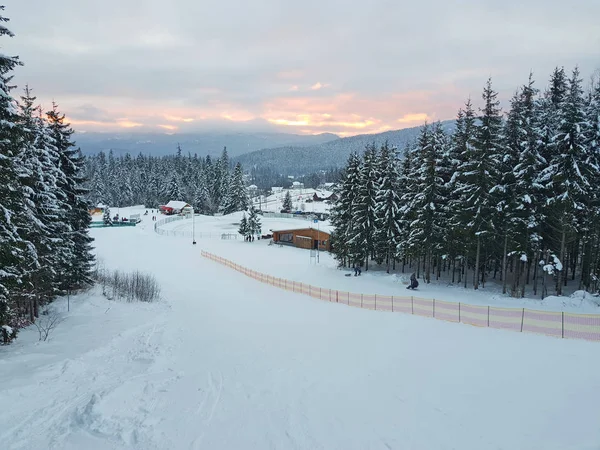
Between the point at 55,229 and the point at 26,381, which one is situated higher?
the point at 55,229

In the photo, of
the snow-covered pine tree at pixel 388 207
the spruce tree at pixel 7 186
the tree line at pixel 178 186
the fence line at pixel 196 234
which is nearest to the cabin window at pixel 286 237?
the fence line at pixel 196 234

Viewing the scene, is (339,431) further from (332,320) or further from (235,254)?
(235,254)

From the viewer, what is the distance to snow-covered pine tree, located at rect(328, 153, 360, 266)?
42.4 metres

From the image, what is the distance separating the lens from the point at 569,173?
26.8m

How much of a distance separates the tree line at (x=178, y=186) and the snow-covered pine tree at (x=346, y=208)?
57782 mm

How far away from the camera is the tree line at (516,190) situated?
27266 mm

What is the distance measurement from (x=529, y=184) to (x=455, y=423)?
2312 cm

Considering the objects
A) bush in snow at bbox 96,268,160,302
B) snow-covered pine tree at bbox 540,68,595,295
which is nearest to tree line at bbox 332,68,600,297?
snow-covered pine tree at bbox 540,68,595,295

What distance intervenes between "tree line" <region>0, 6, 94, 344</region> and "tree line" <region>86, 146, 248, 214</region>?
74031 mm

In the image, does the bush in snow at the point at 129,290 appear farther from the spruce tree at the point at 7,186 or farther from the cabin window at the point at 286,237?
the cabin window at the point at 286,237

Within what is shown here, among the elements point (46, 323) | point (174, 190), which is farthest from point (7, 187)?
point (174, 190)

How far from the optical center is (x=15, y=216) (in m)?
14.2

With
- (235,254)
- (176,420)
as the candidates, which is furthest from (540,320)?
(235,254)

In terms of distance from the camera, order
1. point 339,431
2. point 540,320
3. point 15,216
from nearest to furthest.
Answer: point 339,431 < point 15,216 < point 540,320
